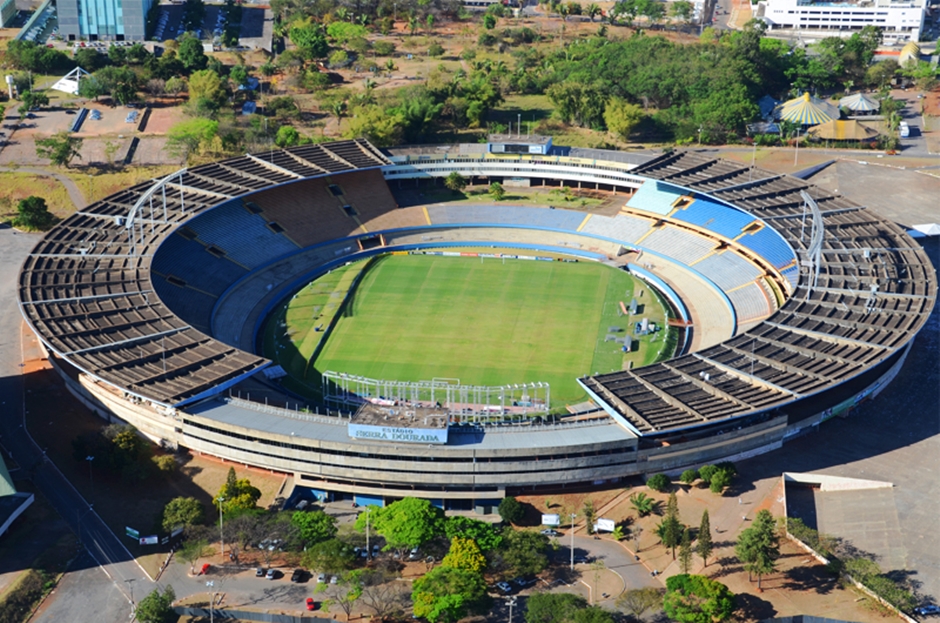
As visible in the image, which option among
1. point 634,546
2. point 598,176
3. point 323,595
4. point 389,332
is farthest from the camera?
point 598,176

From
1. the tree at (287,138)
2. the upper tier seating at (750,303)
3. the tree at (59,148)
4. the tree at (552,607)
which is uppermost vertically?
the tree at (287,138)

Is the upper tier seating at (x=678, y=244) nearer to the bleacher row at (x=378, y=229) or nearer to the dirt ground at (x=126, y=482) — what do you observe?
the bleacher row at (x=378, y=229)

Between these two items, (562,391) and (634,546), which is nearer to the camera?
(634,546)

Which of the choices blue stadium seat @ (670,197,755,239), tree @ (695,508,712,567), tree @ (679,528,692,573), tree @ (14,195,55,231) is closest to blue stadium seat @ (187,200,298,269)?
tree @ (14,195,55,231)

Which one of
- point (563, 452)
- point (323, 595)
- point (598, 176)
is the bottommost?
point (323, 595)

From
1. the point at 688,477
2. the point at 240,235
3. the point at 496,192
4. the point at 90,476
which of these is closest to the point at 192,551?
the point at 90,476

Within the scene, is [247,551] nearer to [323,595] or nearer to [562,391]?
[323,595]

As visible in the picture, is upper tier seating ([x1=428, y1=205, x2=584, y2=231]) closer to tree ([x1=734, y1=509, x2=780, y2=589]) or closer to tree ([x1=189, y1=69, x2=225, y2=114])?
tree ([x1=189, y1=69, x2=225, y2=114])

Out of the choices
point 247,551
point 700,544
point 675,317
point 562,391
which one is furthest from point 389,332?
point 700,544

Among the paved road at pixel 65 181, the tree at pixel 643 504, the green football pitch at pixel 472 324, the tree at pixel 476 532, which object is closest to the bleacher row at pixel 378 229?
the tree at pixel 643 504
